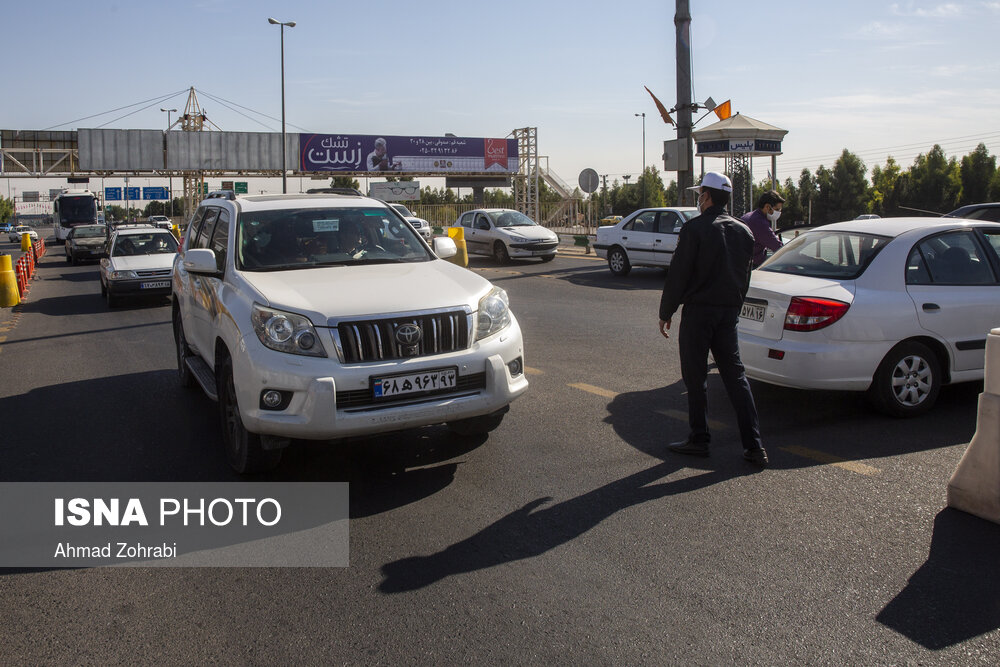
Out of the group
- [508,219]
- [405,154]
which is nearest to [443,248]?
[508,219]

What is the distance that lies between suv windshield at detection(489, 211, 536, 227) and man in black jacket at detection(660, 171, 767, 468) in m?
19.4

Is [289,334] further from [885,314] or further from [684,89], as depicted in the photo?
[684,89]

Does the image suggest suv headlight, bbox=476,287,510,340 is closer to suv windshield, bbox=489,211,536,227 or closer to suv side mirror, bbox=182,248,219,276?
suv side mirror, bbox=182,248,219,276

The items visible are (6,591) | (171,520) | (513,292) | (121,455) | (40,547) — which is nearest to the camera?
(6,591)

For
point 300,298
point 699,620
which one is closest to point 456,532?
point 699,620

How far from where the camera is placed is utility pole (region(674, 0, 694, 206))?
16.7m

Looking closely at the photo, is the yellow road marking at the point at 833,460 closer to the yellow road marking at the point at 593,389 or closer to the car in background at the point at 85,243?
the yellow road marking at the point at 593,389

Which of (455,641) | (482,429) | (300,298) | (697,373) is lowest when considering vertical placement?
(455,641)

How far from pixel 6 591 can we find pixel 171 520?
3.05ft

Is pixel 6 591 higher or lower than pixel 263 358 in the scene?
lower

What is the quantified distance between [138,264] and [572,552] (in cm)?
1405

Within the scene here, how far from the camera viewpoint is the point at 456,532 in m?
4.22

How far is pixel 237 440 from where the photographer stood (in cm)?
513

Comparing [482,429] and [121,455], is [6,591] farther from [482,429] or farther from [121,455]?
[482,429]
